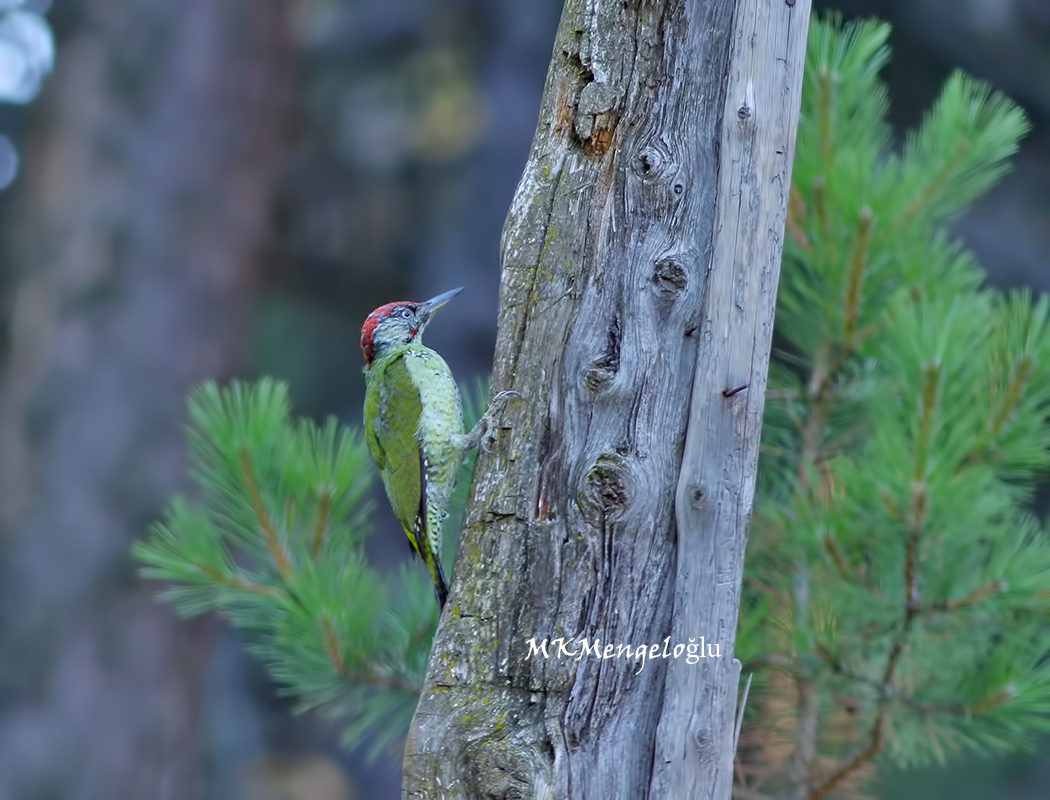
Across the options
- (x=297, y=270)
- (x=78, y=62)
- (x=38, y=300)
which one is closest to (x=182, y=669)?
(x=38, y=300)

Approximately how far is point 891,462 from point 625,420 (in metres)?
0.54

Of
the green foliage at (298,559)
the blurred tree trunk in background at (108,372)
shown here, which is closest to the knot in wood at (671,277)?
the green foliage at (298,559)

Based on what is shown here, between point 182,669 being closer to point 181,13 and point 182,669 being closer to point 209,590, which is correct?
point 209,590

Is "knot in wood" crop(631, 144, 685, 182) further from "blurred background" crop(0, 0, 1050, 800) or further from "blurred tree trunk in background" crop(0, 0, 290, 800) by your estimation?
"blurred tree trunk in background" crop(0, 0, 290, 800)

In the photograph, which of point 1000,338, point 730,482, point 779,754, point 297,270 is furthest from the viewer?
point 297,270

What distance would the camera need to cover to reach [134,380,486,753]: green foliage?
1594 millimetres

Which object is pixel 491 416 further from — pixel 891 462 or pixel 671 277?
pixel 891 462

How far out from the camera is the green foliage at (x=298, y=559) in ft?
5.23

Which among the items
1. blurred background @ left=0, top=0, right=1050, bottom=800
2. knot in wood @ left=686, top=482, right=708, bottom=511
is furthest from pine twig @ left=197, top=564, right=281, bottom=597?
blurred background @ left=0, top=0, right=1050, bottom=800

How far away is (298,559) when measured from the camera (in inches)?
65.9

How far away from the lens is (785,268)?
1681mm

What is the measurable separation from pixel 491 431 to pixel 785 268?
0.75 metres

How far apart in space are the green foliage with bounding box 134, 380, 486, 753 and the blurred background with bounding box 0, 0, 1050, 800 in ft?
6.24

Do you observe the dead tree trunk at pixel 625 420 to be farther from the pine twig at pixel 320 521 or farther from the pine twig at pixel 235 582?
the pine twig at pixel 235 582
